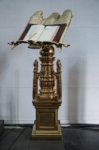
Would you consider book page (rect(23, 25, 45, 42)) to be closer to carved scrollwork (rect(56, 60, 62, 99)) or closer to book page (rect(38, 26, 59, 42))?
book page (rect(38, 26, 59, 42))

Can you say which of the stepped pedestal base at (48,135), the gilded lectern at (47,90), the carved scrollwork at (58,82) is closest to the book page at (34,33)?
the gilded lectern at (47,90)

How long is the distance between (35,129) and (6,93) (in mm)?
471

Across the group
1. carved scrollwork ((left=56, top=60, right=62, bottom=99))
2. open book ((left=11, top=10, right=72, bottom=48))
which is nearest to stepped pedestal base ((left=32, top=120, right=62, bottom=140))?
carved scrollwork ((left=56, top=60, right=62, bottom=99))

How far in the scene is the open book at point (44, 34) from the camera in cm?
124

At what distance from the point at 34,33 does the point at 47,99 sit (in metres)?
0.34

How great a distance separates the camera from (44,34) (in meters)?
1.29

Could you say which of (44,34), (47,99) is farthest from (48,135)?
(44,34)

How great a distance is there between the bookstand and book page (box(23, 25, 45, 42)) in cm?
10

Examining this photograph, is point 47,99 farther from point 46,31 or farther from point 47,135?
point 46,31

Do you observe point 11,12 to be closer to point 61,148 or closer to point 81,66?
point 81,66

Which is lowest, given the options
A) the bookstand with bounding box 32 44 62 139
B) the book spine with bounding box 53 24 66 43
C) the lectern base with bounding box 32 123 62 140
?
the lectern base with bounding box 32 123 62 140

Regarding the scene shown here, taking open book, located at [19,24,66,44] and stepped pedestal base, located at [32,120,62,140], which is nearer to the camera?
open book, located at [19,24,66,44]

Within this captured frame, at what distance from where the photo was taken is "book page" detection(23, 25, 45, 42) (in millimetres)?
1254

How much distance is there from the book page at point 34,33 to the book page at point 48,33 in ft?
0.06
